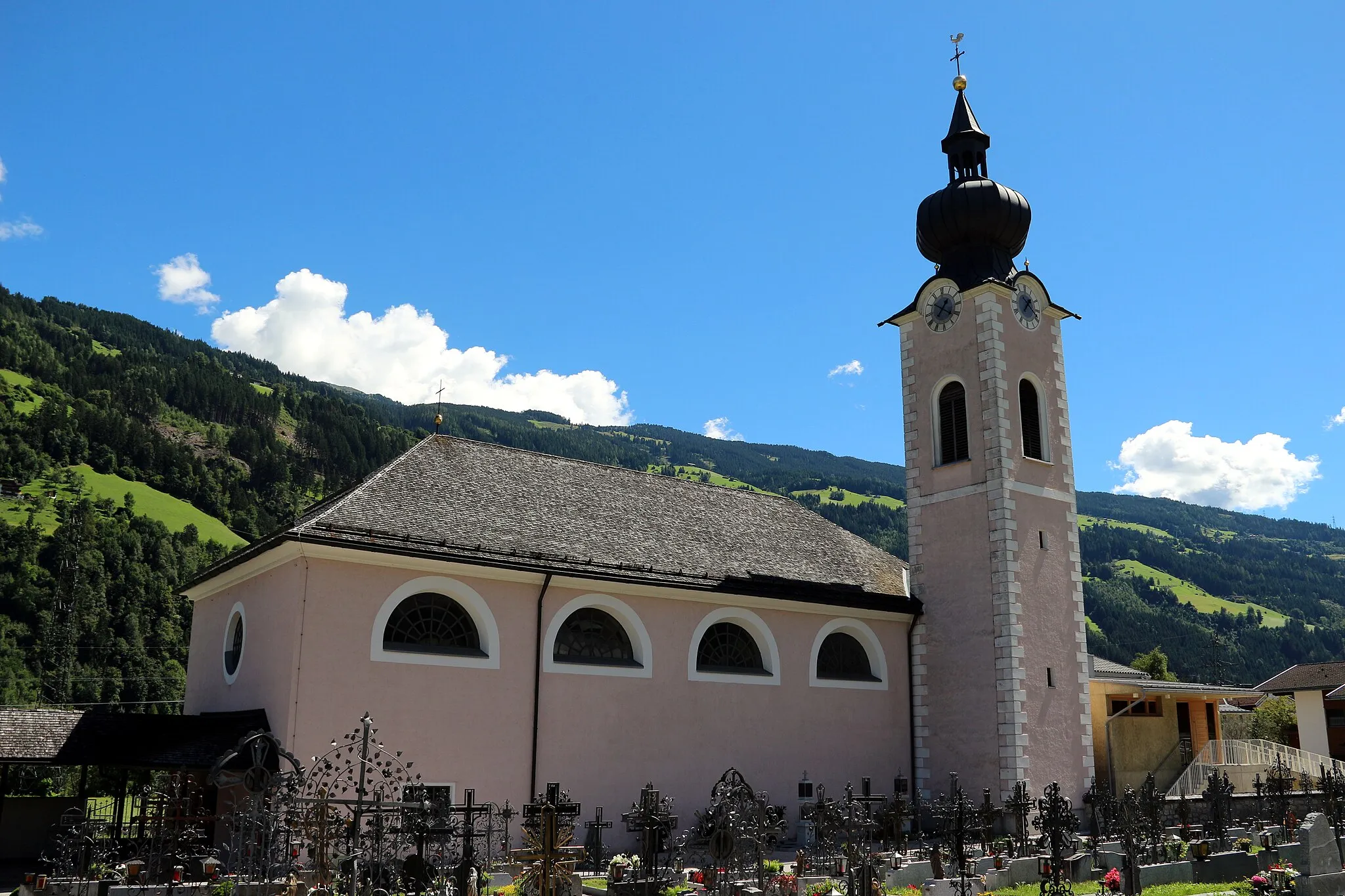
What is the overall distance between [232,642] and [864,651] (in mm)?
13415

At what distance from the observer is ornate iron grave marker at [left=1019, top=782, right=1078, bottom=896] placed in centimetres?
1336

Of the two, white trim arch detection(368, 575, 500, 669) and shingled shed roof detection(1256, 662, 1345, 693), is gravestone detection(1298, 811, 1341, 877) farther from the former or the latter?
shingled shed roof detection(1256, 662, 1345, 693)

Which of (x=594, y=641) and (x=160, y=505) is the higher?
(x=160, y=505)

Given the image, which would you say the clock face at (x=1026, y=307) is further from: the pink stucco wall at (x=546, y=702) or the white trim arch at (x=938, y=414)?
the pink stucco wall at (x=546, y=702)

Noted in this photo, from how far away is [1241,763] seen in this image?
92.1ft

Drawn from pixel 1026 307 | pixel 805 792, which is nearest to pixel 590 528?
pixel 805 792

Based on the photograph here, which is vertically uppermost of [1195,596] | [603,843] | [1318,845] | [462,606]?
[1195,596]

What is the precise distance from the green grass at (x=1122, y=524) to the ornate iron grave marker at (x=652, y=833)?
519 ft

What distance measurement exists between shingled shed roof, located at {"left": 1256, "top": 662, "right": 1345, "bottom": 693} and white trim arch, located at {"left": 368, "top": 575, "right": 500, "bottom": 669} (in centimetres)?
4206

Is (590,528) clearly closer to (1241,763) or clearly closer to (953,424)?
(953,424)

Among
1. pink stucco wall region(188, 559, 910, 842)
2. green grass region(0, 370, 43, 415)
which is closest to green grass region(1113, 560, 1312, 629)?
pink stucco wall region(188, 559, 910, 842)

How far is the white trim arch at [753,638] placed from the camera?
21.3m

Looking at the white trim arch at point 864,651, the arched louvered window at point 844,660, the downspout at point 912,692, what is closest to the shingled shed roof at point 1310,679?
the downspout at point 912,692

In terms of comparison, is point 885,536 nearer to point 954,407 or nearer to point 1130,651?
point 1130,651
